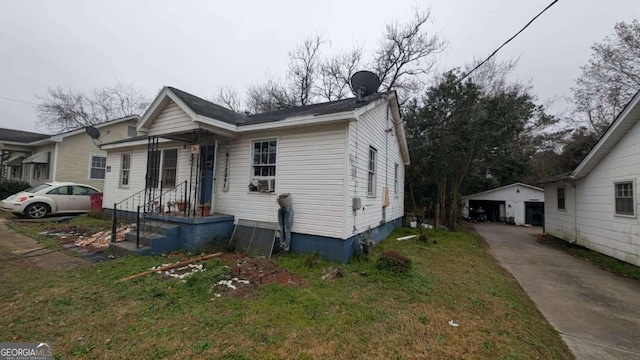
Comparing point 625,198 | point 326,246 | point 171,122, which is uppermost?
point 171,122

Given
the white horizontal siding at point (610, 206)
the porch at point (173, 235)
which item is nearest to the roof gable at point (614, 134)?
the white horizontal siding at point (610, 206)

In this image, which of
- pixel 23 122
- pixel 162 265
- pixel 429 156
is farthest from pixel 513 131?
pixel 23 122

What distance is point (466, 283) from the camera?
16.5 ft

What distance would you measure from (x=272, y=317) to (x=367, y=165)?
15.7 feet

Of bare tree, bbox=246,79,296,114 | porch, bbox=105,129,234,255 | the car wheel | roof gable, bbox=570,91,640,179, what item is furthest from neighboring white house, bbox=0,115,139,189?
roof gable, bbox=570,91,640,179

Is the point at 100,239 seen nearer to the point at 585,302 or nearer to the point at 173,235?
the point at 173,235

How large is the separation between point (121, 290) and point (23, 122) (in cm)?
5244

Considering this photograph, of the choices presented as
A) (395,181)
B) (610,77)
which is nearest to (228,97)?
(395,181)

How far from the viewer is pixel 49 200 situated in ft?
34.5

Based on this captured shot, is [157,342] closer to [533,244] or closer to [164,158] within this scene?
[164,158]

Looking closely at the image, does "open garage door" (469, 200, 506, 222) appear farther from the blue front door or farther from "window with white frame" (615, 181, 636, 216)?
the blue front door

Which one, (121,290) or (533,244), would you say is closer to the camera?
(121,290)

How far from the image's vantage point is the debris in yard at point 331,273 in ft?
15.7

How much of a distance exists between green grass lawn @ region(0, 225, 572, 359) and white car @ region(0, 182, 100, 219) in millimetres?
7524
